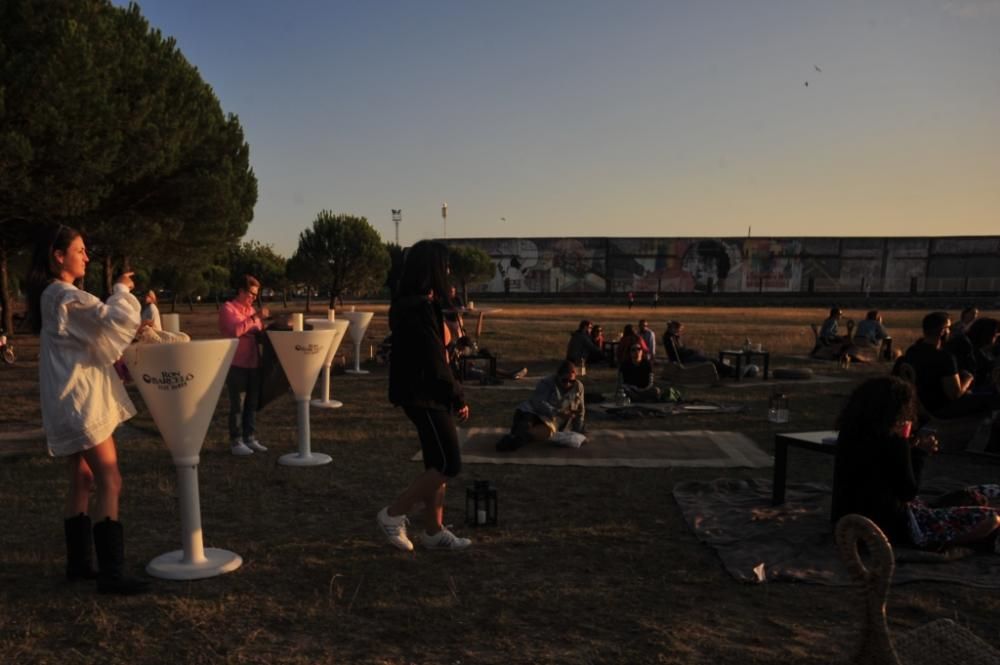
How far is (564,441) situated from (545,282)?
6917 cm

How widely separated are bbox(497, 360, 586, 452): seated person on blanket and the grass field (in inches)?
32.6

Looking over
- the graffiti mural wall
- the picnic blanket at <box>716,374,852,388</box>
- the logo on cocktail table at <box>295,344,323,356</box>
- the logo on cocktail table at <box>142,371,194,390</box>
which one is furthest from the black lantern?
the graffiti mural wall

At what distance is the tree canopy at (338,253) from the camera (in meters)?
53.2

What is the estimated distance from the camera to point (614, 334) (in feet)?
87.7

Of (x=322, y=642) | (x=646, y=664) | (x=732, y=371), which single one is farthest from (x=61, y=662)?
(x=732, y=371)

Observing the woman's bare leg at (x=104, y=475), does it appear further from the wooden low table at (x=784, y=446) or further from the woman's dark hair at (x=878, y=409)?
the wooden low table at (x=784, y=446)

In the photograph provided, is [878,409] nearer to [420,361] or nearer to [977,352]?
[420,361]

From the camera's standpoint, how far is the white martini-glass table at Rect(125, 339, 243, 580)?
375 centimetres

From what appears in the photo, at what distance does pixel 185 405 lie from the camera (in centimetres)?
387

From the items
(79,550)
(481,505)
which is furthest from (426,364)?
A: (79,550)

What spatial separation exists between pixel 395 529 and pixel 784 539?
2679mm

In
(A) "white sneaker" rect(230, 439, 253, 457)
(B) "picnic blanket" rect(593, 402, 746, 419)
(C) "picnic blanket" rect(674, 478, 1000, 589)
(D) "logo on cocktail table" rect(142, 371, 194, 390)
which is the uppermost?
(D) "logo on cocktail table" rect(142, 371, 194, 390)

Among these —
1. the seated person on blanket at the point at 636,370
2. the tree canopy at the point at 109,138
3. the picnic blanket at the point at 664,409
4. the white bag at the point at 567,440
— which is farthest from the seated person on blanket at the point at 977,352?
the tree canopy at the point at 109,138

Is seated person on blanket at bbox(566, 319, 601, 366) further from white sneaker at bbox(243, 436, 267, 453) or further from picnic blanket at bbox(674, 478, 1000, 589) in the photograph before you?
picnic blanket at bbox(674, 478, 1000, 589)
